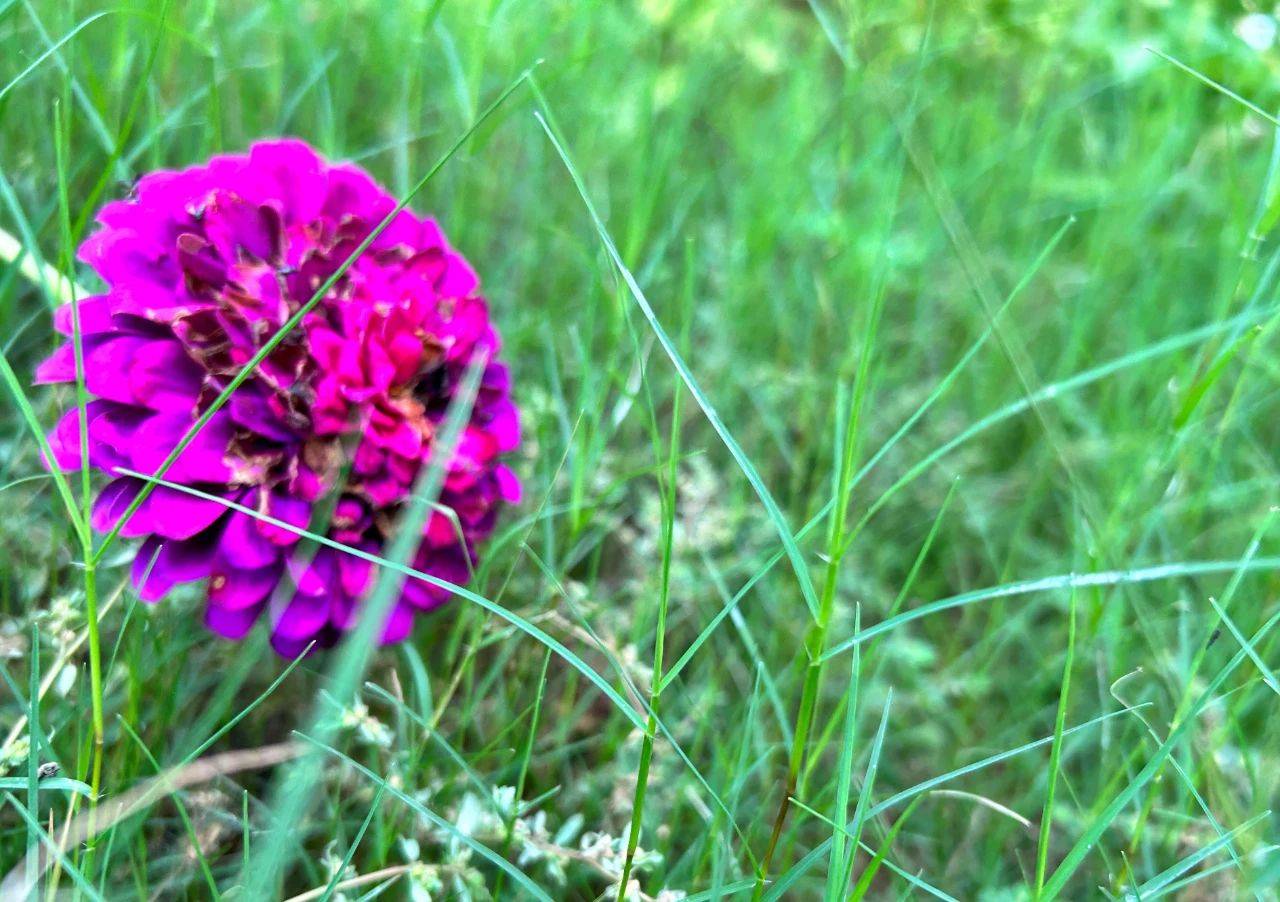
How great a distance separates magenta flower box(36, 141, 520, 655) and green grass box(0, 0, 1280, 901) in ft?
0.14

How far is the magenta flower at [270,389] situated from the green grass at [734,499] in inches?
1.6

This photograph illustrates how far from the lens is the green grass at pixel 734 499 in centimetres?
58

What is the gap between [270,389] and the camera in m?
0.60

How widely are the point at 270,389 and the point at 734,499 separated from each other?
471 mm

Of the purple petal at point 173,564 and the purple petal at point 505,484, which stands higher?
the purple petal at point 173,564

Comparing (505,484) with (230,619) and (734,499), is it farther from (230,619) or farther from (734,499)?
(734,499)

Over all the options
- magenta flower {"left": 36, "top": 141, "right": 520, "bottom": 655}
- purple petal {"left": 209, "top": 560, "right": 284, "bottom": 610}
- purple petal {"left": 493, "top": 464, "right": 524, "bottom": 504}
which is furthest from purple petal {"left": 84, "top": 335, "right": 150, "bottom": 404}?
purple petal {"left": 493, "top": 464, "right": 524, "bottom": 504}

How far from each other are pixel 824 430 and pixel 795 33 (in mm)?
1244

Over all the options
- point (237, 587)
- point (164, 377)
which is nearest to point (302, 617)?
point (237, 587)

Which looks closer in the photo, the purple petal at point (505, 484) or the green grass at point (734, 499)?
the green grass at point (734, 499)

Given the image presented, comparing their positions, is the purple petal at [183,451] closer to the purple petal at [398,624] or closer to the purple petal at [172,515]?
the purple petal at [172,515]

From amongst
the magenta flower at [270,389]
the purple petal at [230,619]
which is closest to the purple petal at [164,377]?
the magenta flower at [270,389]

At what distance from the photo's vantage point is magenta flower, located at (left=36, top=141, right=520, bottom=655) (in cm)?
58

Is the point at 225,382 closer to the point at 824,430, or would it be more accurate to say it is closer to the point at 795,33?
the point at 824,430
